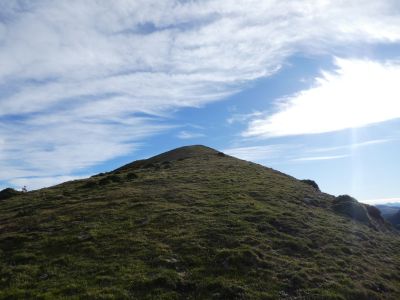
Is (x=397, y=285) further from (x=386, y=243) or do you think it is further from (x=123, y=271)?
(x=123, y=271)

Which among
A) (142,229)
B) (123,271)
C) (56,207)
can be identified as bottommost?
(123,271)

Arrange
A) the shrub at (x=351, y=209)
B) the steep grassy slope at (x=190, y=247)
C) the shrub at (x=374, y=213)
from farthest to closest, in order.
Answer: the shrub at (x=374, y=213)
the shrub at (x=351, y=209)
the steep grassy slope at (x=190, y=247)

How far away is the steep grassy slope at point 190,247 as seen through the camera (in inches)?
869

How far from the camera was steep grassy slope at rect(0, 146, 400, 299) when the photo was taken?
869 inches

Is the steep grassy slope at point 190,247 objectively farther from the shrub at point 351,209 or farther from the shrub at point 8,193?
the shrub at point 8,193

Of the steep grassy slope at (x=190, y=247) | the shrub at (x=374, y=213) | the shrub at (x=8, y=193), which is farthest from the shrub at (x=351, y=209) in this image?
the shrub at (x=8, y=193)

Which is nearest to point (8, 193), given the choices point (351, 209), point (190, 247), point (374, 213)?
point (190, 247)

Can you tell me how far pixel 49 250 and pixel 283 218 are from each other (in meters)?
19.7

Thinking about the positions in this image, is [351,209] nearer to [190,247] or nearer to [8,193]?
[190,247]

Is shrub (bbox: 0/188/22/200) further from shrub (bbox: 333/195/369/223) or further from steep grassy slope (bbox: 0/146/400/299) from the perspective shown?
shrub (bbox: 333/195/369/223)

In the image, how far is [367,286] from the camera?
25.2m

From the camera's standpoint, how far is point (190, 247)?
2734 centimetres

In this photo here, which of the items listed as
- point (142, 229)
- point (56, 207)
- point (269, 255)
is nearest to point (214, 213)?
point (142, 229)

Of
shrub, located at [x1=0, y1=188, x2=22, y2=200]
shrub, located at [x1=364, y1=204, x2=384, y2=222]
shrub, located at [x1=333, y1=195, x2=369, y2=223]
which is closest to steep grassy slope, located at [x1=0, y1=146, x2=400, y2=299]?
shrub, located at [x1=333, y1=195, x2=369, y2=223]
